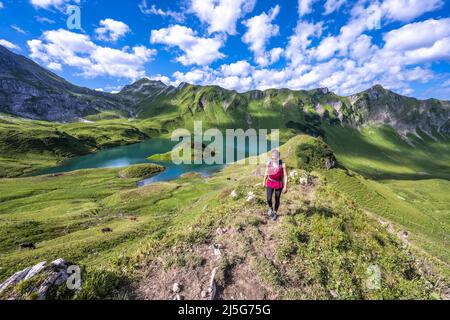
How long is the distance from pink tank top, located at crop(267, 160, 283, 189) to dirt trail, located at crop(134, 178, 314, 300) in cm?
265

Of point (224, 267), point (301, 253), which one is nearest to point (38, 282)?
point (224, 267)

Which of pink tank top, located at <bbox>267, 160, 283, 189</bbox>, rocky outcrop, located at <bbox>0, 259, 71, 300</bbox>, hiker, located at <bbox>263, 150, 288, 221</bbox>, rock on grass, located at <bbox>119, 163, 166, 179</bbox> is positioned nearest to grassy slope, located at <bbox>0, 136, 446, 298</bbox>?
rocky outcrop, located at <bbox>0, 259, 71, 300</bbox>

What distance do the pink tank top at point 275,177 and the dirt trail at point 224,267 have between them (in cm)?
265

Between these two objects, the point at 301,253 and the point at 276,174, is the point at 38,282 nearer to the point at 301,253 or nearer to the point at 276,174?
the point at 301,253

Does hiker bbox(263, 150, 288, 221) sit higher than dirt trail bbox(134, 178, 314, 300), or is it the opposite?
hiker bbox(263, 150, 288, 221)

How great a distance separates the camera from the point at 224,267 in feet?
41.3

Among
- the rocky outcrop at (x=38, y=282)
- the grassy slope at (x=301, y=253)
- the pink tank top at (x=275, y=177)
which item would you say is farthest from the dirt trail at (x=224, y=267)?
the rocky outcrop at (x=38, y=282)

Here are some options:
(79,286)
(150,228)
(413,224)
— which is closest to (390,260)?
(79,286)

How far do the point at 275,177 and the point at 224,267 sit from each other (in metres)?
6.70

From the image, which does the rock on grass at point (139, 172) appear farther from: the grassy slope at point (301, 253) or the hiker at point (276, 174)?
the hiker at point (276, 174)

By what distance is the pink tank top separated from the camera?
16453mm

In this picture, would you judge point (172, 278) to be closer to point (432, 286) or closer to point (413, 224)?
point (432, 286)

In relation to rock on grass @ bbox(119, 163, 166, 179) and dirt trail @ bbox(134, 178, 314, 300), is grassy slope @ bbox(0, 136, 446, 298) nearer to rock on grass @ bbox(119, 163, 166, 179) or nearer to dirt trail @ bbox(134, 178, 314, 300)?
dirt trail @ bbox(134, 178, 314, 300)
